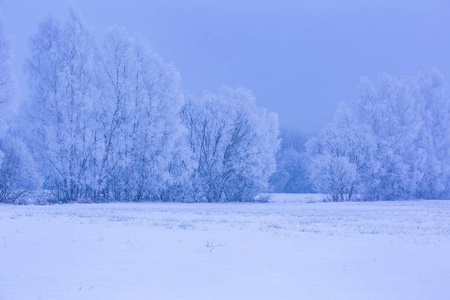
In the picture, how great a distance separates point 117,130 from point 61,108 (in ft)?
17.0

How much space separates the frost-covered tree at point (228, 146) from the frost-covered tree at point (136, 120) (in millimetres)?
4617

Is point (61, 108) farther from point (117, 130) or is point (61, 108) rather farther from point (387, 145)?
point (387, 145)

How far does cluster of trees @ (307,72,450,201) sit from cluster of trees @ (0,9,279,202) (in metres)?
9.07

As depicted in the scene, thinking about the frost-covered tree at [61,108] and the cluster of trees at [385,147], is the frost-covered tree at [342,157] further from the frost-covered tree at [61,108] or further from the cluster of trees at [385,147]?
the frost-covered tree at [61,108]

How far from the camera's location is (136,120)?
41344mm

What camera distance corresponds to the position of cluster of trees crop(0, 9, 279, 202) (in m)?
35.7

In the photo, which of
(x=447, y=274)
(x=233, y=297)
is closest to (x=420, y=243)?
(x=447, y=274)

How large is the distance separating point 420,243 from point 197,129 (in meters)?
36.5

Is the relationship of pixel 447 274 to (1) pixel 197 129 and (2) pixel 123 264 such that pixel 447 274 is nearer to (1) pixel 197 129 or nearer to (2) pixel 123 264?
(2) pixel 123 264

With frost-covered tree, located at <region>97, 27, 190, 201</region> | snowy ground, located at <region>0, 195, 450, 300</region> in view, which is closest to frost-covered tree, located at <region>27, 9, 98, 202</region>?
frost-covered tree, located at <region>97, 27, 190, 201</region>

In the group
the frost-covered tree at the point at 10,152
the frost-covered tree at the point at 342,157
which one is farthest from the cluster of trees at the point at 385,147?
the frost-covered tree at the point at 10,152

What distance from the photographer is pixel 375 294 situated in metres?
7.74

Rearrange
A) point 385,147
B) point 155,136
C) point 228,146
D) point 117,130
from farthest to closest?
point 385,147
point 228,146
point 155,136
point 117,130

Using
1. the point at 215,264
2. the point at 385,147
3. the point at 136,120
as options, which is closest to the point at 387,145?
the point at 385,147
